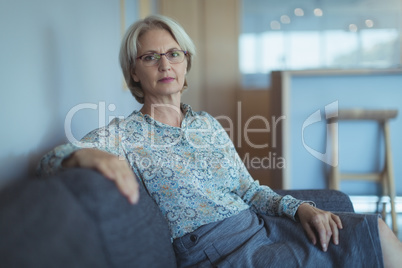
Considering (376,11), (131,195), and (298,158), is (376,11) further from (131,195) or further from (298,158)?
(131,195)

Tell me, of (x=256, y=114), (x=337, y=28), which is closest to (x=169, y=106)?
(x=256, y=114)

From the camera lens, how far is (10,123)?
3.86ft

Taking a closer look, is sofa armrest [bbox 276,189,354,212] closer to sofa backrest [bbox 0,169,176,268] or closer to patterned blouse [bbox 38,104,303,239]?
patterned blouse [bbox 38,104,303,239]

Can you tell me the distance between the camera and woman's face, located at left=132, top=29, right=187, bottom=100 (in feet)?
5.28

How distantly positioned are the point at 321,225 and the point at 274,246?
6.2 inches

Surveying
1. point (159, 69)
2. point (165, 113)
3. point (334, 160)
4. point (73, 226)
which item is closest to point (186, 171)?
point (165, 113)

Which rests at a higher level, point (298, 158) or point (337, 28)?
point (337, 28)

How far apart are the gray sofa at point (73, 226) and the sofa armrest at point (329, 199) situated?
82 centimetres

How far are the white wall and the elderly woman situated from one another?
170mm

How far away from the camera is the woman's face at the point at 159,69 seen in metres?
1.61

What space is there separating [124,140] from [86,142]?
18 cm

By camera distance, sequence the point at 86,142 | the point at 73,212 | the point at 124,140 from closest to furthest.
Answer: the point at 73,212
the point at 86,142
the point at 124,140

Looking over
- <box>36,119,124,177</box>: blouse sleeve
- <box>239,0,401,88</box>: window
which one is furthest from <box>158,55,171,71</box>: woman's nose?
<box>239,0,401,88</box>: window

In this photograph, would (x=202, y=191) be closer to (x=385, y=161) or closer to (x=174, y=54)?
(x=174, y=54)
